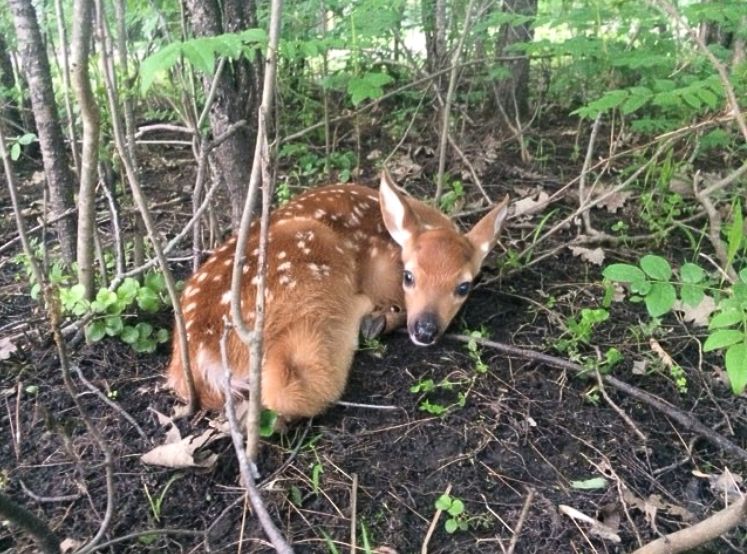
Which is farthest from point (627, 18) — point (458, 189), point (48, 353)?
point (48, 353)

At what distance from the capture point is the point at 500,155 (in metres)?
4.79

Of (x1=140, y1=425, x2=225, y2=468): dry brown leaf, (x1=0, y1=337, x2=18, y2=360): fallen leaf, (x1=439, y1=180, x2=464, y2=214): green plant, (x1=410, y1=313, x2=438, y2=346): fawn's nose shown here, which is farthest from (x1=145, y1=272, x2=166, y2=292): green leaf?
(x1=439, y1=180, x2=464, y2=214): green plant

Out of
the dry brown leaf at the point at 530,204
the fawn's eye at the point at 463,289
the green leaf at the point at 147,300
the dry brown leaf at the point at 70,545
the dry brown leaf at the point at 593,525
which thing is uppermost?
the dry brown leaf at the point at 530,204

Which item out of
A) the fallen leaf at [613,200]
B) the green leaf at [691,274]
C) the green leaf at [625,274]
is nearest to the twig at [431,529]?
the green leaf at [625,274]

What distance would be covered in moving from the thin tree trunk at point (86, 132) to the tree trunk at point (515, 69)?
119 inches

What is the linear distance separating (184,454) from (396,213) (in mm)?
1513

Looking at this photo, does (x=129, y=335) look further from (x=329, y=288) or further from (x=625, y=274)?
(x=625, y=274)

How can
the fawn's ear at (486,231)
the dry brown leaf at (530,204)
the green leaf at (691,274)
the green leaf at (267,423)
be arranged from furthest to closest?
the dry brown leaf at (530,204), the fawn's ear at (486,231), the green leaf at (267,423), the green leaf at (691,274)

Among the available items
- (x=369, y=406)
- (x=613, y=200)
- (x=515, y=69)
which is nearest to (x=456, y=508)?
(x=369, y=406)

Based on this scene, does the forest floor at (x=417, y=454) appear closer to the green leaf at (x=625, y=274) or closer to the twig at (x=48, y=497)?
the twig at (x=48, y=497)

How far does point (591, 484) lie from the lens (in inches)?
87.9

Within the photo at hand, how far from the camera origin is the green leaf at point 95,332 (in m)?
2.84

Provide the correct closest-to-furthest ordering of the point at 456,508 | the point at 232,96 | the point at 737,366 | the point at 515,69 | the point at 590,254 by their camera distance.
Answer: the point at 737,366
the point at 456,508
the point at 232,96
the point at 590,254
the point at 515,69

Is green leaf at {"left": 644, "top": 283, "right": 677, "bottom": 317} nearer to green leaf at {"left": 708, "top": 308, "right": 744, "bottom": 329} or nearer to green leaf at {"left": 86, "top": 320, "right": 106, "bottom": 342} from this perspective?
green leaf at {"left": 708, "top": 308, "right": 744, "bottom": 329}
